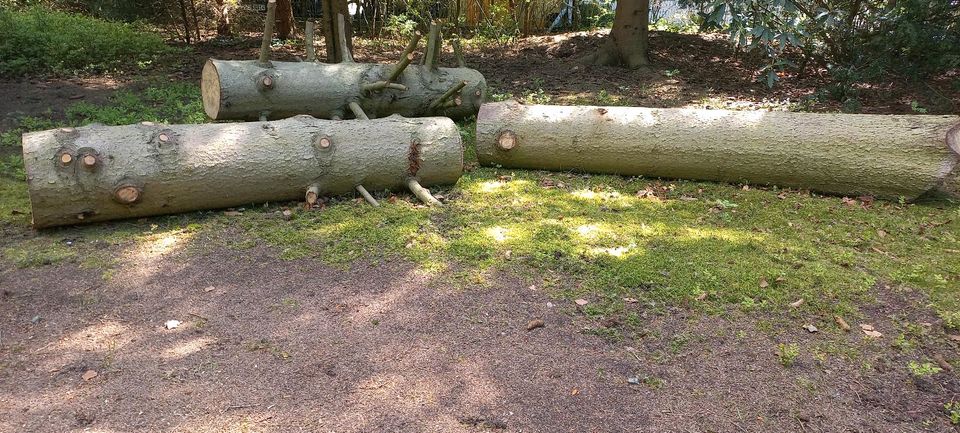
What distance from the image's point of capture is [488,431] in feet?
8.57

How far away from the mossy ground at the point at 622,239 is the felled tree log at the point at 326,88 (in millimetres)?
1945

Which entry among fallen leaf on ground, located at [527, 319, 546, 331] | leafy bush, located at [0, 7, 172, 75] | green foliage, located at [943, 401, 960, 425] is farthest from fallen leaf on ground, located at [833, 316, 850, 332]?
leafy bush, located at [0, 7, 172, 75]

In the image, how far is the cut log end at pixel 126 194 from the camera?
4.47m

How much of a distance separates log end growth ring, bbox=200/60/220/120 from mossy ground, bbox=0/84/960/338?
1904 millimetres

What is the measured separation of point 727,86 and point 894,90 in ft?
7.19

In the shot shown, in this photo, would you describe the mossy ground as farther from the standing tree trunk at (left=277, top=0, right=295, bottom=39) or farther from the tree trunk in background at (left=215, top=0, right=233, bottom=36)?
the tree trunk in background at (left=215, top=0, right=233, bottom=36)

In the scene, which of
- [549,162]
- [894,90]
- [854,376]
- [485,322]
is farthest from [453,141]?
[894,90]

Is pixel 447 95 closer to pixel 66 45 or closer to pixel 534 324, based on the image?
pixel 534 324

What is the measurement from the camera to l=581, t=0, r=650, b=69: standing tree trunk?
9.91 metres

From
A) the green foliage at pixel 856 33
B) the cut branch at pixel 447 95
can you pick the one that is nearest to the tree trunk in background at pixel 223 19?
the cut branch at pixel 447 95

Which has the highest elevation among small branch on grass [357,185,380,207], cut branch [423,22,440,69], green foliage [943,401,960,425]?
cut branch [423,22,440,69]

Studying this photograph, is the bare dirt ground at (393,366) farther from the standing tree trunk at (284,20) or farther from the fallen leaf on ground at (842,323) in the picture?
the standing tree trunk at (284,20)

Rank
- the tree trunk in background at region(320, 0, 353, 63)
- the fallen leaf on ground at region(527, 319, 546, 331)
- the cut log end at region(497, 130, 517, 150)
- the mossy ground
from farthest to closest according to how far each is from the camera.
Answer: the tree trunk in background at region(320, 0, 353, 63)
the cut log end at region(497, 130, 517, 150)
the mossy ground
the fallen leaf on ground at region(527, 319, 546, 331)

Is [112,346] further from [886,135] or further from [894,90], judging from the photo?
[894,90]
